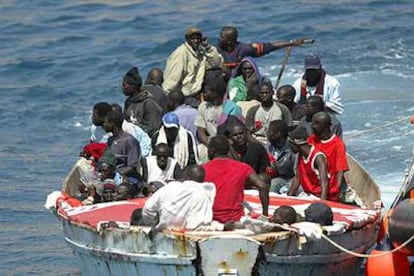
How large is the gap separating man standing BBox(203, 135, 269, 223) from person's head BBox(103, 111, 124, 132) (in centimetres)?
196

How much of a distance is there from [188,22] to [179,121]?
62.1 ft

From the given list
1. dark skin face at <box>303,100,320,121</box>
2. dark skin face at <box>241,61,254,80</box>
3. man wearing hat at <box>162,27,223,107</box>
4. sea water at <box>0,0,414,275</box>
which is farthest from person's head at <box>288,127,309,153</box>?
sea water at <box>0,0,414,275</box>

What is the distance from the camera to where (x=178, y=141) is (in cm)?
1516

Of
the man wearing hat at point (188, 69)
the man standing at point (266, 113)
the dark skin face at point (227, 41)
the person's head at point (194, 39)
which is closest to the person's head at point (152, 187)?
the man standing at point (266, 113)

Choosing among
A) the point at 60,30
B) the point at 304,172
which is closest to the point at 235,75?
the point at 304,172

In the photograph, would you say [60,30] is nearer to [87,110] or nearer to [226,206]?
[87,110]

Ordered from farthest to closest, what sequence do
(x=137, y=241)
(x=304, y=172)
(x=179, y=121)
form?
(x=179, y=121) < (x=304, y=172) < (x=137, y=241)

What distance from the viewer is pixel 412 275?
14.0m

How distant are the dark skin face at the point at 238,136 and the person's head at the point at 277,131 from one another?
735 millimetres

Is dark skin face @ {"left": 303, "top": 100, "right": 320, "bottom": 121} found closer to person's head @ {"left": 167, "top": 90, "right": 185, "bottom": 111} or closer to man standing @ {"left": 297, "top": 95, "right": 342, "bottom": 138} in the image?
man standing @ {"left": 297, "top": 95, "right": 342, "bottom": 138}

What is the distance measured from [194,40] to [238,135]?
11.4 feet

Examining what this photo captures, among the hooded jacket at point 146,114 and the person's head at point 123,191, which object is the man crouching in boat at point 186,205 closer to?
the person's head at point 123,191

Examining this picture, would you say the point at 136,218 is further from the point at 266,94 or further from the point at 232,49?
the point at 232,49

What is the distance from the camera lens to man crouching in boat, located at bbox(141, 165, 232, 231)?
508 inches
